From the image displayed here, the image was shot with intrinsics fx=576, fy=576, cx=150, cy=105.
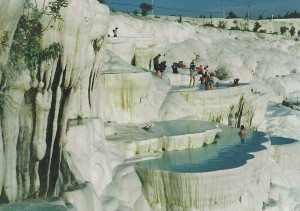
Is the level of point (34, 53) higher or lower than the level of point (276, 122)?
higher

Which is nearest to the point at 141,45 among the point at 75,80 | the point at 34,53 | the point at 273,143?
the point at 273,143

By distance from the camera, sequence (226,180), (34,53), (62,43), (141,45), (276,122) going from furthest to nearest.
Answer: (276,122) < (141,45) < (226,180) < (62,43) < (34,53)

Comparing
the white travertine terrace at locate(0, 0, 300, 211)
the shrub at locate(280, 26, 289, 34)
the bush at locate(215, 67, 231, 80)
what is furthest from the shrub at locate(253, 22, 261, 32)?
the white travertine terrace at locate(0, 0, 300, 211)

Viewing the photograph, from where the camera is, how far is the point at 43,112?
328 inches

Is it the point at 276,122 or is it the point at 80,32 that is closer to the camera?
the point at 80,32

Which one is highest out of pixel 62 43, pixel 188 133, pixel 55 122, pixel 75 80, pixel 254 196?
pixel 62 43

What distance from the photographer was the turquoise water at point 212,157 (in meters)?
12.0

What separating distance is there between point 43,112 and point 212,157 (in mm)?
5505

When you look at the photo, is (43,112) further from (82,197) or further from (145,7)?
(145,7)

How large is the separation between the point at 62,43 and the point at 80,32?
48cm

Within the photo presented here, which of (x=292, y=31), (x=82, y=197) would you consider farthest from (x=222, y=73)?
(x=292, y=31)

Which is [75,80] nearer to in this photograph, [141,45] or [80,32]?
[80,32]

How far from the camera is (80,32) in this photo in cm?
849

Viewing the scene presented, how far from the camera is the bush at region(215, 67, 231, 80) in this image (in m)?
28.3
